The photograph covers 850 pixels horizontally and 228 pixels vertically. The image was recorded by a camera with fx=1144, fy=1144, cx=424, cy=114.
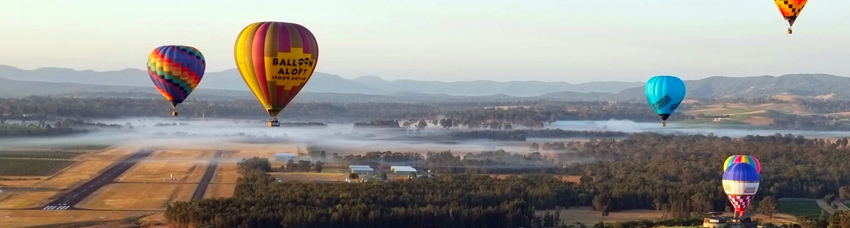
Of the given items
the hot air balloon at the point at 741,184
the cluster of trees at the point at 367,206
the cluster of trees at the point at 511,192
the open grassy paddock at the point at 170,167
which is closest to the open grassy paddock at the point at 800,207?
the cluster of trees at the point at 511,192

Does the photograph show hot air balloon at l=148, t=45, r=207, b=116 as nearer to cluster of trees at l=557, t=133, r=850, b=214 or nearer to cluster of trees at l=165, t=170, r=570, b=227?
cluster of trees at l=165, t=170, r=570, b=227

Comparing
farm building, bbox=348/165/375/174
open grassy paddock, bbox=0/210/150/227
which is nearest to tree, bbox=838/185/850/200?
farm building, bbox=348/165/375/174

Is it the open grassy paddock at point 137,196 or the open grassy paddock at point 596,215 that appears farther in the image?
the open grassy paddock at point 137,196

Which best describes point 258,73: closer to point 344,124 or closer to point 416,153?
point 416,153

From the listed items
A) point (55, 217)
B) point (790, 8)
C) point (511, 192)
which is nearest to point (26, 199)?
point (55, 217)

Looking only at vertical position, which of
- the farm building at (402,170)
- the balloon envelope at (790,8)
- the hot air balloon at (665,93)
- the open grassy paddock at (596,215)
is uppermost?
the balloon envelope at (790,8)

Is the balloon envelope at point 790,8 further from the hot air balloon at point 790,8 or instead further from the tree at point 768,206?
the tree at point 768,206

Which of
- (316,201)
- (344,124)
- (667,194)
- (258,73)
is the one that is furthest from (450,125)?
(258,73)
